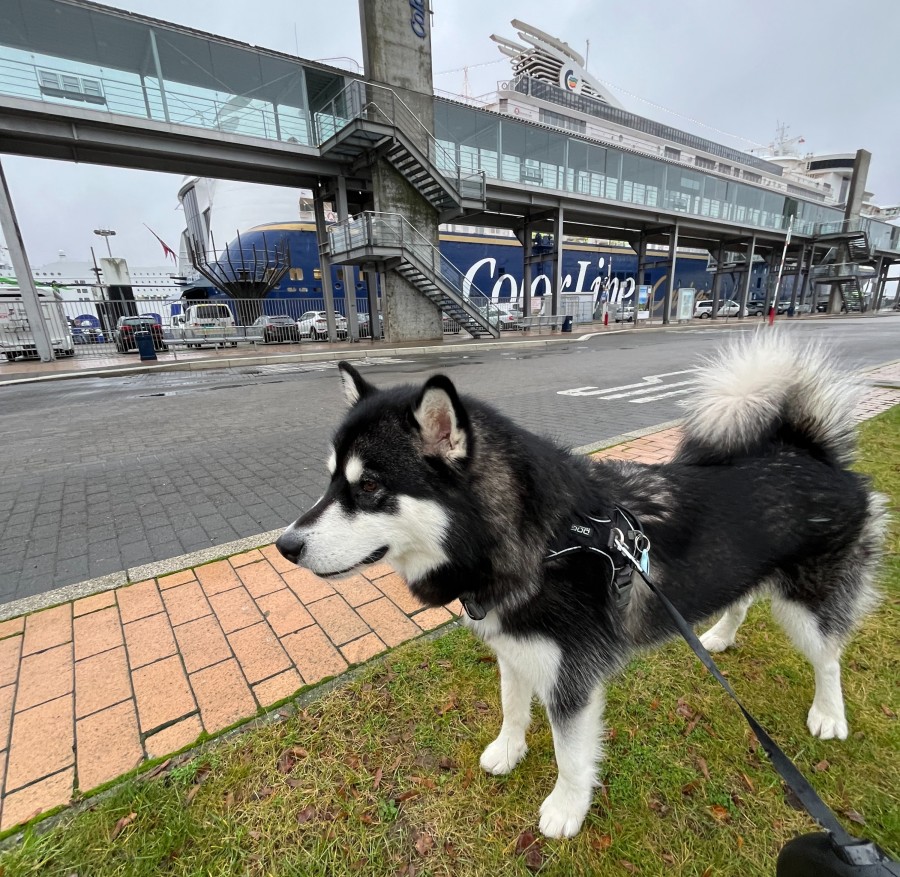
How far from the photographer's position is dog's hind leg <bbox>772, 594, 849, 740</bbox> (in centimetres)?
197

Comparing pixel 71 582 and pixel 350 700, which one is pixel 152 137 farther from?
pixel 350 700

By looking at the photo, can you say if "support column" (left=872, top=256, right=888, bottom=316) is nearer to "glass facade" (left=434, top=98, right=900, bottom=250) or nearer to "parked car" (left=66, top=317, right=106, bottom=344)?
"glass facade" (left=434, top=98, right=900, bottom=250)

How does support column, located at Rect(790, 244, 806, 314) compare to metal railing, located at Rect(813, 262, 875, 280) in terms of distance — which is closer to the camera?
metal railing, located at Rect(813, 262, 875, 280)

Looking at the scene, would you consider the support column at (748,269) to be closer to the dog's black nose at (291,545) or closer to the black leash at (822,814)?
the black leash at (822,814)

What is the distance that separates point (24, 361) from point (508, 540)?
79.0 ft

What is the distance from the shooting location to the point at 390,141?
750 inches

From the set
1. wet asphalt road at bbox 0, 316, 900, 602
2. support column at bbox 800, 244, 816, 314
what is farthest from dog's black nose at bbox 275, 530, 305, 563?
support column at bbox 800, 244, 816, 314

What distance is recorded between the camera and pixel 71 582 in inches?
120

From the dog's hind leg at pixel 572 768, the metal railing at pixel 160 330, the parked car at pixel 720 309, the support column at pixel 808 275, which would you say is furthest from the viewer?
the support column at pixel 808 275

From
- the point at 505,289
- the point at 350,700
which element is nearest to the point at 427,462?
the point at 350,700

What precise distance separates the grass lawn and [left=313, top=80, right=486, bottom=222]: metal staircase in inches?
837

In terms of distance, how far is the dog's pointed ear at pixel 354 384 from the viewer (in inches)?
74.3

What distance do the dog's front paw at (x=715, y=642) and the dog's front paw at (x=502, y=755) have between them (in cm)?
131

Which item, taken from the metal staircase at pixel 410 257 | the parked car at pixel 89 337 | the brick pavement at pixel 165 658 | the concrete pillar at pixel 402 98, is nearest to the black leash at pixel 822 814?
the brick pavement at pixel 165 658
